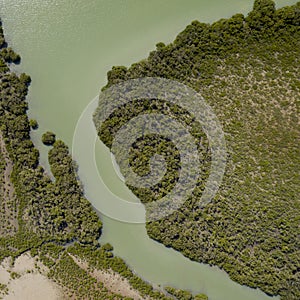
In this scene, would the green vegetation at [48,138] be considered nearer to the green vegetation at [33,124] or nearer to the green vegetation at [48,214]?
the green vegetation at [48,214]

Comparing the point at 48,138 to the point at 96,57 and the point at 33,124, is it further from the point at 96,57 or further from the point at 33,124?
the point at 96,57

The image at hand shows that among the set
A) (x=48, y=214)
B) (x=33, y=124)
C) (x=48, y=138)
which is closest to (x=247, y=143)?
(x=48, y=138)

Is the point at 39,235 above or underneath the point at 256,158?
underneath

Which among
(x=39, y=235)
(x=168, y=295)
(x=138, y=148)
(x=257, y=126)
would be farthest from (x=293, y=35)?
(x=39, y=235)

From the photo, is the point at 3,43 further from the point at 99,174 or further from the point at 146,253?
the point at 146,253

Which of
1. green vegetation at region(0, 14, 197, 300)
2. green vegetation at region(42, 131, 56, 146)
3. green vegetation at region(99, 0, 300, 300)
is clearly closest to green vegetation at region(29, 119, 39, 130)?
green vegetation at region(0, 14, 197, 300)

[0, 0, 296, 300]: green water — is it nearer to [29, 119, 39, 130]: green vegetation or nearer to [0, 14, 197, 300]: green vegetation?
[29, 119, 39, 130]: green vegetation
